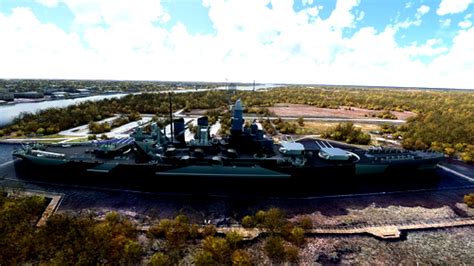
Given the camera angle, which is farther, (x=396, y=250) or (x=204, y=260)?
(x=396, y=250)

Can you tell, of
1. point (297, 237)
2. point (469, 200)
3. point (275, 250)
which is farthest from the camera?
point (469, 200)

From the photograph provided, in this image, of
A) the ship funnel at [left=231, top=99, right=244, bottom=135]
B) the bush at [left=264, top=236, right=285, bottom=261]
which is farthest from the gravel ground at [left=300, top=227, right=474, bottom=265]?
the ship funnel at [left=231, top=99, right=244, bottom=135]

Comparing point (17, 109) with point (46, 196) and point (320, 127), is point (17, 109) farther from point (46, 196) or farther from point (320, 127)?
point (320, 127)

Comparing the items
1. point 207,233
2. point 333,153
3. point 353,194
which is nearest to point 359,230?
point 353,194

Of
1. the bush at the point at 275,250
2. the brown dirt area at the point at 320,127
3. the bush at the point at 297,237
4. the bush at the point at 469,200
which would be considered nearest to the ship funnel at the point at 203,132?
the bush at the point at 297,237

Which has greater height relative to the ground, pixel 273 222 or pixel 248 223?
pixel 273 222

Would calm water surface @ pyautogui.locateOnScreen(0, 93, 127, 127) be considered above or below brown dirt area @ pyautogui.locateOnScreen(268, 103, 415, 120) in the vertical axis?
below

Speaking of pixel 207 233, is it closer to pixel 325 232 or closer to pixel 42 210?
pixel 325 232

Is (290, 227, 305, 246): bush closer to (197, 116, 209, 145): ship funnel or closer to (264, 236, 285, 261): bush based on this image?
(264, 236, 285, 261): bush

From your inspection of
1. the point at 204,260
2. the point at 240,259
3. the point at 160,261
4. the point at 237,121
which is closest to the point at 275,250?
the point at 240,259
